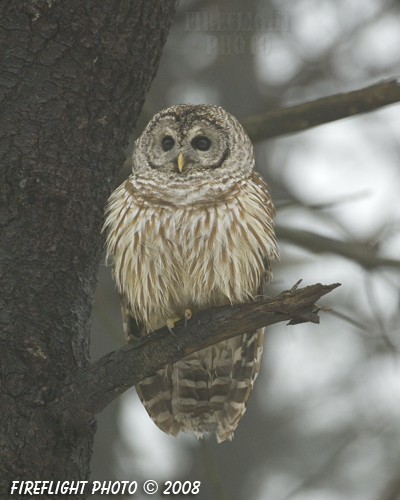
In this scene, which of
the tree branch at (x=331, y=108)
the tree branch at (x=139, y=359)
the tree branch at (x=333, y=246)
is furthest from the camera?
the tree branch at (x=333, y=246)

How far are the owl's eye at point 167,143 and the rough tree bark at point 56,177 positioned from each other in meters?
0.33

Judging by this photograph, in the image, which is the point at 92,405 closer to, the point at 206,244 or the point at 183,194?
the point at 206,244

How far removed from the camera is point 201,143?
11.4 feet

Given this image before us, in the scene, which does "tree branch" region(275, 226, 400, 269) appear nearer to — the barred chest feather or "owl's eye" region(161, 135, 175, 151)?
the barred chest feather

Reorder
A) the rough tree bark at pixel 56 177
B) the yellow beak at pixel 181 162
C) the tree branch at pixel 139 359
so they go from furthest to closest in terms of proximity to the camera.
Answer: the yellow beak at pixel 181 162 < the rough tree bark at pixel 56 177 < the tree branch at pixel 139 359

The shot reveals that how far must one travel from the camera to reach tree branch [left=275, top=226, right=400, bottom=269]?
3.95 meters

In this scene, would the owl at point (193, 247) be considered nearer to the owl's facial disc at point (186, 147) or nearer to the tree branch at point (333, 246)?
the owl's facial disc at point (186, 147)

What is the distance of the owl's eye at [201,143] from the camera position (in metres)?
3.44

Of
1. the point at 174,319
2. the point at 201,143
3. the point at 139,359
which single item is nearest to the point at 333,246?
the point at 201,143

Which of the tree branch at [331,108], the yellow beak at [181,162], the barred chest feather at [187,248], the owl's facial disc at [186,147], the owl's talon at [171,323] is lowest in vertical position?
the owl's talon at [171,323]

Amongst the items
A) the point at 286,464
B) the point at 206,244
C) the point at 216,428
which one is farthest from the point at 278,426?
the point at 206,244

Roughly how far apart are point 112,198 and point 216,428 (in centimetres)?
143

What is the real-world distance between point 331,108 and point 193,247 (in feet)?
3.88

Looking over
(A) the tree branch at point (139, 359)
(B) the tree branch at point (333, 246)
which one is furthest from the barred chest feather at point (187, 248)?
(B) the tree branch at point (333, 246)
